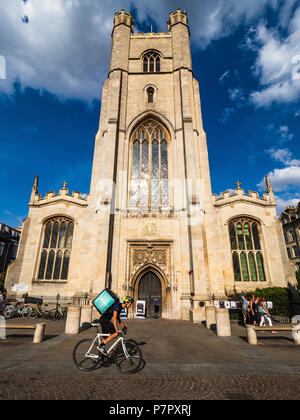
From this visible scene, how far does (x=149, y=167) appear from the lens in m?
16.9

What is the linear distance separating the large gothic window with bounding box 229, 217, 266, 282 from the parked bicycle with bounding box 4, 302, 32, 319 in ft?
44.9

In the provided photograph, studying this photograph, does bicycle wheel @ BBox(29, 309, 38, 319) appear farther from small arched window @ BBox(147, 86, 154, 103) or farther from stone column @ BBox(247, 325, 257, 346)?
small arched window @ BBox(147, 86, 154, 103)

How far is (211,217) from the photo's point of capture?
14.8 meters

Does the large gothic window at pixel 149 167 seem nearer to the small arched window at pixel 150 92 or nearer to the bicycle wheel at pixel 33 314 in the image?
the small arched window at pixel 150 92

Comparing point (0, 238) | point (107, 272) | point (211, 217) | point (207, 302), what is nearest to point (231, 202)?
point (211, 217)

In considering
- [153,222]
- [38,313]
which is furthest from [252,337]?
[38,313]

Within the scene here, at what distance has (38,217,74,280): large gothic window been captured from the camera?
608 inches

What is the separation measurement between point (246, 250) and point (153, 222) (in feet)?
24.1

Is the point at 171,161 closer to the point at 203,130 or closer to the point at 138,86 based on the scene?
the point at 203,130

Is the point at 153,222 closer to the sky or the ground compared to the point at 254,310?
closer to the sky

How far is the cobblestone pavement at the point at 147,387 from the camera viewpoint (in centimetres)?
337

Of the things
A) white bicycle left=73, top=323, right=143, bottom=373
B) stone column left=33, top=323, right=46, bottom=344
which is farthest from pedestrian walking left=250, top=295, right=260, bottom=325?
stone column left=33, top=323, right=46, bottom=344

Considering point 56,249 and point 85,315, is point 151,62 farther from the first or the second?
point 85,315

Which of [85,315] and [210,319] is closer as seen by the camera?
[210,319]
